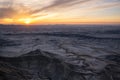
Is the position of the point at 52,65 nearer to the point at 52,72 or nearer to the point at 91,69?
the point at 52,72

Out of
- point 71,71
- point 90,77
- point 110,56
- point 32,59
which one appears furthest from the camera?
point 110,56

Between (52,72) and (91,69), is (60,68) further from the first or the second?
(91,69)

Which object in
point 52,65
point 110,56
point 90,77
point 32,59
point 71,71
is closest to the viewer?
point 90,77

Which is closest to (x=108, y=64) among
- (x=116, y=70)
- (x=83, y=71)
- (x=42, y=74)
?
(x=116, y=70)

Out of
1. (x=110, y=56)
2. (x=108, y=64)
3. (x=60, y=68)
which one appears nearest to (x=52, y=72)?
(x=60, y=68)

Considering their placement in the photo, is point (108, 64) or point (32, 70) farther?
point (108, 64)

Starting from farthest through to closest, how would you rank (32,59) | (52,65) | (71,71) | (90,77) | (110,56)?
1. (110,56)
2. (32,59)
3. (52,65)
4. (71,71)
5. (90,77)

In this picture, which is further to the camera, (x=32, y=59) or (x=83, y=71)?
(x=32, y=59)
